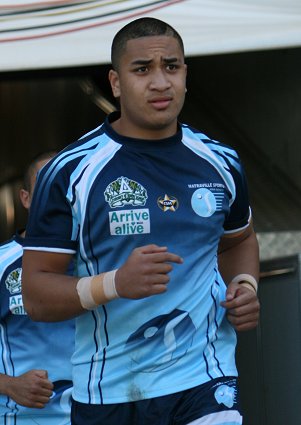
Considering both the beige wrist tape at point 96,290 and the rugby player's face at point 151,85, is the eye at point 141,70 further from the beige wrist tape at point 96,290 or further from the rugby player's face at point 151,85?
the beige wrist tape at point 96,290

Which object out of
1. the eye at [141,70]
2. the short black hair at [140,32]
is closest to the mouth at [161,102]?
the eye at [141,70]

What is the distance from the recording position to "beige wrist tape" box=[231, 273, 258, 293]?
3.93 metres

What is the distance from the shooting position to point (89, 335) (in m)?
3.72

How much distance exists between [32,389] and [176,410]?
1.20 meters

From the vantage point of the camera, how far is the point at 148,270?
10.9 feet

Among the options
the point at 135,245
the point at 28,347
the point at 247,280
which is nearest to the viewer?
the point at 135,245

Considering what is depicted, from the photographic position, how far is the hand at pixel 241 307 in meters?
3.71

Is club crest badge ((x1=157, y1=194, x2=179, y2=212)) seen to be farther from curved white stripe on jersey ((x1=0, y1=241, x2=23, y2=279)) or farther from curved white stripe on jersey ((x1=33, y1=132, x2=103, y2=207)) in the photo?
curved white stripe on jersey ((x1=0, y1=241, x2=23, y2=279))

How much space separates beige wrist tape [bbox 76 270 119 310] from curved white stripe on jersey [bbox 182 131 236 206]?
0.60 metres

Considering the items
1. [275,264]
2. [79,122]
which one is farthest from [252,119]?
[275,264]

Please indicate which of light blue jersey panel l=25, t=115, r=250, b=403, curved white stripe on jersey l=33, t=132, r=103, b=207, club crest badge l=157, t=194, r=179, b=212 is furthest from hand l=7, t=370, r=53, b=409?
club crest badge l=157, t=194, r=179, b=212

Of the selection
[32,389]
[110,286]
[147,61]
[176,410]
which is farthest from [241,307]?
[32,389]

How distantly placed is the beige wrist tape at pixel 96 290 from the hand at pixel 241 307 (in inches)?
17.6

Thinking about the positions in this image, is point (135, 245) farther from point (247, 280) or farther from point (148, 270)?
point (247, 280)
